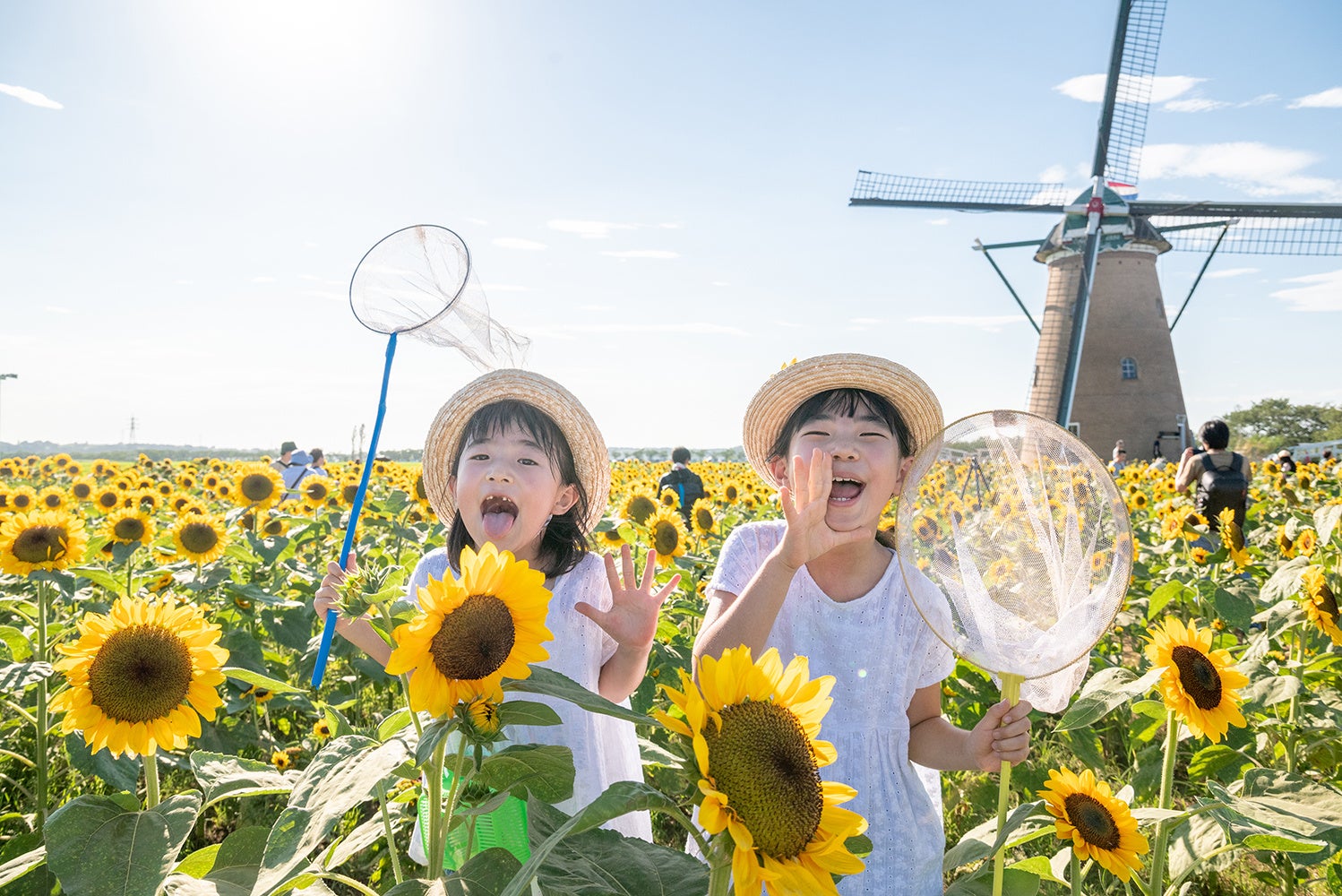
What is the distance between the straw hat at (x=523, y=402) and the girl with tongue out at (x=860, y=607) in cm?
47

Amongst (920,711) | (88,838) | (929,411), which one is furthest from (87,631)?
(929,411)

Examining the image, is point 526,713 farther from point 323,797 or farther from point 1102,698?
point 1102,698

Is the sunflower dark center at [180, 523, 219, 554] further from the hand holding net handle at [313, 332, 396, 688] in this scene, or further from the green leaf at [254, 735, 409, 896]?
the green leaf at [254, 735, 409, 896]

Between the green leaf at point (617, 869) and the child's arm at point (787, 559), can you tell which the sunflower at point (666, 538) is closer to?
the child's arm at point (787, 559)

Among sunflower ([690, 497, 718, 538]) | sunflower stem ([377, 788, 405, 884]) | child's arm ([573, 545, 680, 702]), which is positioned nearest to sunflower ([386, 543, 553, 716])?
sunflower stem ([377, 788, 405, 884])

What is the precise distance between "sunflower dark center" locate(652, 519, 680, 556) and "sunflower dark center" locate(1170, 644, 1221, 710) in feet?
10.2

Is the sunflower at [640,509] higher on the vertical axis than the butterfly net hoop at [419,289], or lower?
lower

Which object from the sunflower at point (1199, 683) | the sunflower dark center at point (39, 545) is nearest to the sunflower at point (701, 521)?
the sunflower dark center at point (39, 545)

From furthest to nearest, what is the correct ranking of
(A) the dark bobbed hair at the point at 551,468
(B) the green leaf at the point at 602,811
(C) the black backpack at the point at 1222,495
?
1. (C) the black backpack at the point at 1222,495
2. (A) the dark bobbed hair at the point at 551,468
3. (B) the green leaf at the point at 602,811

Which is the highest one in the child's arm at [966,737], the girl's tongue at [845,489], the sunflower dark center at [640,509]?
the girl's tongue at [845,489]

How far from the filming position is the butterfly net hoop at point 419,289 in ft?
6.84

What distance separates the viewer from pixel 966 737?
6.33 ft

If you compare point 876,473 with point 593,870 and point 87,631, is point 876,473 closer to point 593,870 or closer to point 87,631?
point 593,870

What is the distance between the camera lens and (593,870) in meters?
0.89
